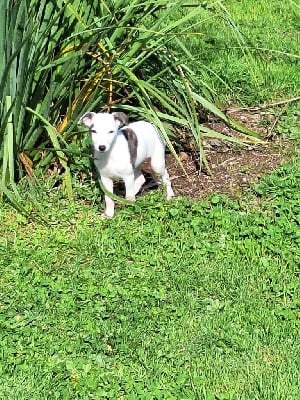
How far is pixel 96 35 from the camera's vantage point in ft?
19.4

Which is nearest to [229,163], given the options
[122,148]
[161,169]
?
[161,169]

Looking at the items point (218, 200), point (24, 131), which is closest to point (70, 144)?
point (24, 131)

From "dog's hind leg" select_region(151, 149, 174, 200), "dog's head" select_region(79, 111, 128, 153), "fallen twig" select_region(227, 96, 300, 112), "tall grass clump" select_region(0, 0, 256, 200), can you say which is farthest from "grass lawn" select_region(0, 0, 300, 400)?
"fallen twig" select_region(227, 96, 300, 112)

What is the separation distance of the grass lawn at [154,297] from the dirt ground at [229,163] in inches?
8.7

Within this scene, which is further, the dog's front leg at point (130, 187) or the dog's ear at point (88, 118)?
the dog's front leg at point (130, 187)

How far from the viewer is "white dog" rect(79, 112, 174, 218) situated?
5.52 m

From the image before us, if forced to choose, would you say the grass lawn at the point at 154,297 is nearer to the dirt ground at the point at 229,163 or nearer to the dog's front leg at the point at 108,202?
the dog's front leg at the point at 108,202

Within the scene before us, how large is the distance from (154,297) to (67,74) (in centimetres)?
202

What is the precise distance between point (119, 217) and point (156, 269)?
688 millimetres

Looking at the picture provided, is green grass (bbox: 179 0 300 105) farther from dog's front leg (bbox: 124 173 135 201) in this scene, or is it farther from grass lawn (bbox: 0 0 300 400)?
grass lawn (bbox: 0 0 300 400)

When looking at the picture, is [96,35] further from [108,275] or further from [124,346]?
[124,346]

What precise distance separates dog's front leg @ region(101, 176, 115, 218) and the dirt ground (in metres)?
0.65

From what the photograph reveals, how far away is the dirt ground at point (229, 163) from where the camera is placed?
6.40m

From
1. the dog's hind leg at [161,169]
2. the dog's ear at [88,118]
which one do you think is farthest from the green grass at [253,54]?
the dog's ear at [88,118]
